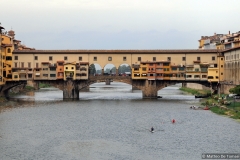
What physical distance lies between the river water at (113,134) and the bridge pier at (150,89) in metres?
17.0

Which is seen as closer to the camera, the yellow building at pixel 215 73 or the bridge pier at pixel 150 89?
the yellow building at pixel 215 73

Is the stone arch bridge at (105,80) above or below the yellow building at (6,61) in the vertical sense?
below

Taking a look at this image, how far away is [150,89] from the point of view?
3076 inches

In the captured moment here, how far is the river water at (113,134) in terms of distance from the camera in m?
33.3

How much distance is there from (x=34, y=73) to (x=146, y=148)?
47.7 meters

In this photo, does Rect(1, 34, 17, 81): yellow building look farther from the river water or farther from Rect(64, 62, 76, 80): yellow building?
the river water

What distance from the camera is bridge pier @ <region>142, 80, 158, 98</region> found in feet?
256

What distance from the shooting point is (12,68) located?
79.2 m

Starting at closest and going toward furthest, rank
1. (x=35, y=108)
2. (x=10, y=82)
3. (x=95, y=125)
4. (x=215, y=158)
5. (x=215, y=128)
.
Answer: (x=215, y=158), (x=215, y=128), (x=95, y=125), (x=35, y=108), (x=10, y=82)

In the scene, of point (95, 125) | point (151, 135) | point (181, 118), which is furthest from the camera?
point (181, 118)

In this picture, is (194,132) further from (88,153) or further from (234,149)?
(88,153)

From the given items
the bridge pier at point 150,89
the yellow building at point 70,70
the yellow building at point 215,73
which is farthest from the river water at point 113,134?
the yellow building at point 70,70

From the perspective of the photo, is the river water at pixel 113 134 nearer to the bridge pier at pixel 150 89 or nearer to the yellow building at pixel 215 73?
the bridge pier at pixel 150 89

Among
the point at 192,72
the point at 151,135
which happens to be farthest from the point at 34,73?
the point at 151,135
